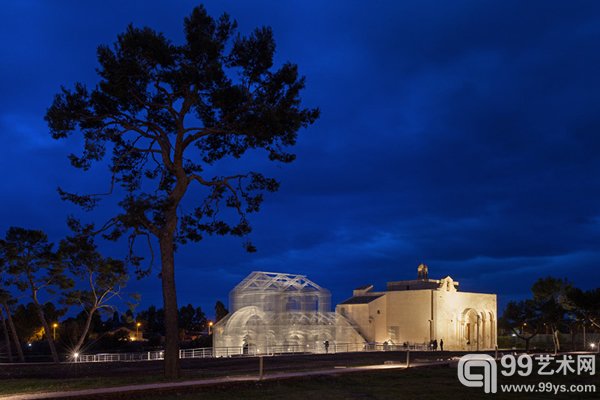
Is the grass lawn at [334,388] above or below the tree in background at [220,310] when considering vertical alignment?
above

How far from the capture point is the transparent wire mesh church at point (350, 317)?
51.2 metres

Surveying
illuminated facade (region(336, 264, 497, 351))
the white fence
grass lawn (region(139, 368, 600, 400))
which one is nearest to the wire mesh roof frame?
the white fence

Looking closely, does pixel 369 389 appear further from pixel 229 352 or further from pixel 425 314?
pixel 425 314

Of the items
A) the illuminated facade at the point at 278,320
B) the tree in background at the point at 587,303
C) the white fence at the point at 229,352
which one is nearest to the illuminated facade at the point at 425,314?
the white fence at the point at 229,352

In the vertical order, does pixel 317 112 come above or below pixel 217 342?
above

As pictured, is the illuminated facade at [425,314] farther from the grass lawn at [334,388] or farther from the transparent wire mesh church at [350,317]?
the grass lawn at [334,388]

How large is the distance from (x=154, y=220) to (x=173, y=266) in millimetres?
1755

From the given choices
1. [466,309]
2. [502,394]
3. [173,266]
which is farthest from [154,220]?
[466,309]

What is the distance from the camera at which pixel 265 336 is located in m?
50.6

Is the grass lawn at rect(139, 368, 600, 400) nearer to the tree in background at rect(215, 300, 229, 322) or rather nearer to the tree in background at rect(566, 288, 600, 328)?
the tree in background at rect(566, 288, 600, 328)

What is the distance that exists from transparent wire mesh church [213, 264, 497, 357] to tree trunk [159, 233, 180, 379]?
2889 cm

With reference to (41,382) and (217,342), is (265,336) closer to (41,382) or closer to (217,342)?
(217,342)

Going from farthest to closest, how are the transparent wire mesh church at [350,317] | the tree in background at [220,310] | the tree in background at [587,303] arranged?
the tree in background at [220,310] < the tree in background at [587,303] < the transparent wire mesh church at [350,317]

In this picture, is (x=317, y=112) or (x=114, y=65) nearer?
(x=114, y=65)
